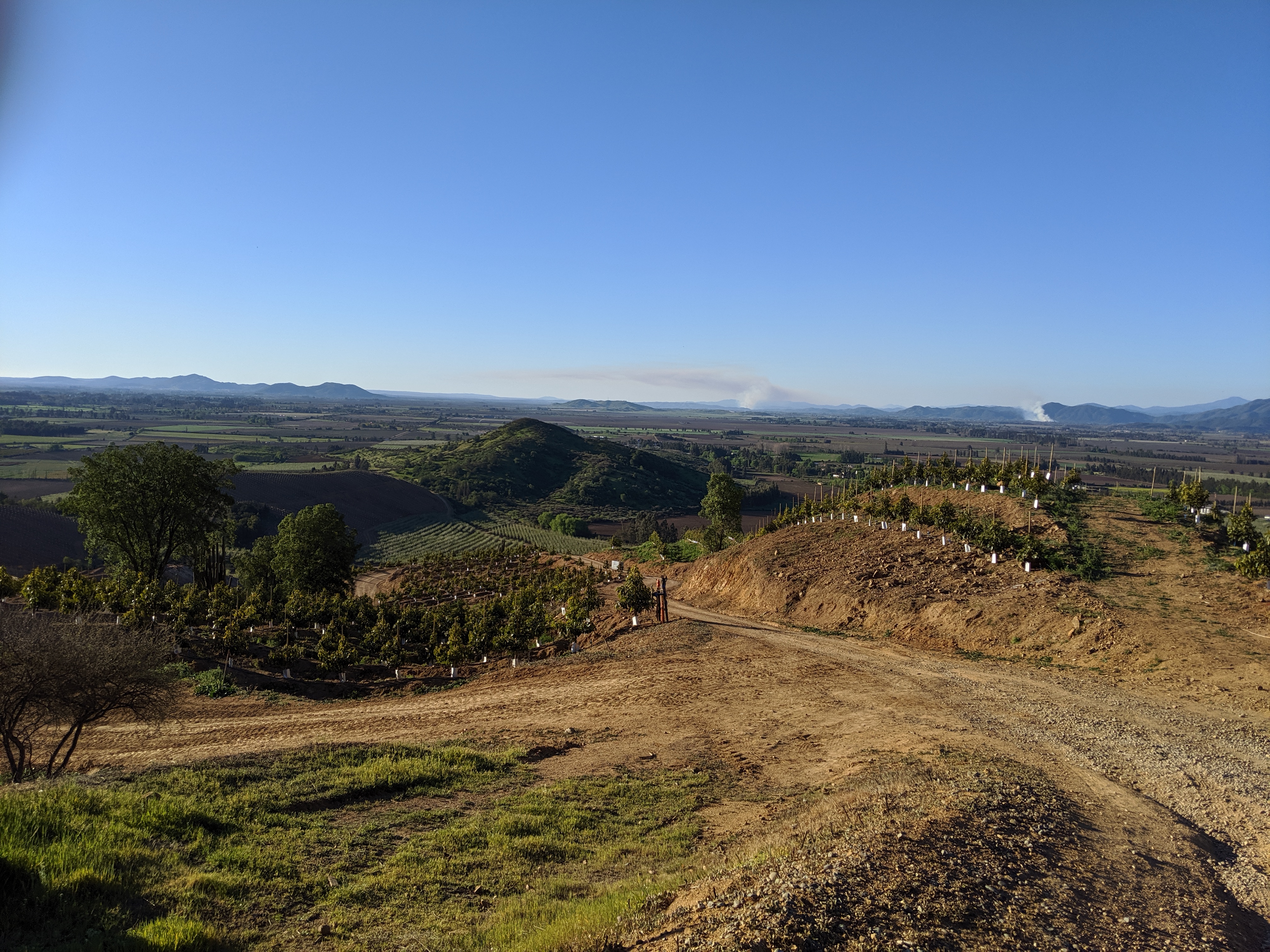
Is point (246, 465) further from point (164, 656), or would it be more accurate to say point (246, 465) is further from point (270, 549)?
point (164, 656)

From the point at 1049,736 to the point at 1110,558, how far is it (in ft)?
48.9

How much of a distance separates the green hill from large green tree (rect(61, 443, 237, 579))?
83.5m

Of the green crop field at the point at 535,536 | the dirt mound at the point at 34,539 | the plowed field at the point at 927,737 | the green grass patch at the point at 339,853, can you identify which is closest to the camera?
the green grass patch at the point at 339,853

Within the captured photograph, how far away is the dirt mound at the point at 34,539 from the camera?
222 ft

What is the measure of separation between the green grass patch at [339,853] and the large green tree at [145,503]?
31.2 metres

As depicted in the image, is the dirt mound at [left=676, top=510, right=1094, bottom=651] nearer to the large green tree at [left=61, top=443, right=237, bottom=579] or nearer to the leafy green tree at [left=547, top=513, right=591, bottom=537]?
the large green tree at [left=61, top=443, right=237, bottom=579]

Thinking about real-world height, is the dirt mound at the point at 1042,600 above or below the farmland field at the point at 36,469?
above

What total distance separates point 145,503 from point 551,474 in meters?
119

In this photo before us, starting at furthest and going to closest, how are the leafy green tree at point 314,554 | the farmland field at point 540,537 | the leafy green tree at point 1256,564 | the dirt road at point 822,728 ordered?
the farmland field at point 540,537, the leafy green tree at point 314,554, the leafy green tree at point 1256,564, the dirt road at point 822,728

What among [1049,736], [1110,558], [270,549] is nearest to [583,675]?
[1049,736]

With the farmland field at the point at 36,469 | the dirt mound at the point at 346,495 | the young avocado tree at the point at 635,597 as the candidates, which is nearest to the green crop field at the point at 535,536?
the dirt mound at the point at 346,495

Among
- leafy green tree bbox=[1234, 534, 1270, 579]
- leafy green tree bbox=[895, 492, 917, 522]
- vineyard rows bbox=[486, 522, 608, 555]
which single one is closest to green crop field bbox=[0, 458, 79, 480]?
vineyard rows bbox=[486, 522, 608, 555]

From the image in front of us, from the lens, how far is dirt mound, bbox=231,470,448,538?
108m

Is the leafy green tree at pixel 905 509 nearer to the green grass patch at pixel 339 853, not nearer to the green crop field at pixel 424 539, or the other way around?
the green grass patch at pixel 339 853
